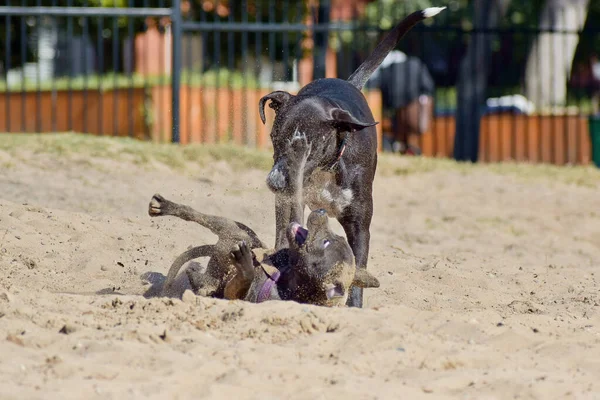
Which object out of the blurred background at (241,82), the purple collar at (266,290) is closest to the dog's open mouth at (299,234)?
the purple collar at (266,290)

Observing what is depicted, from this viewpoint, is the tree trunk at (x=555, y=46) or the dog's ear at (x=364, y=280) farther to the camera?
the tree trunk at (x=555, y=46)

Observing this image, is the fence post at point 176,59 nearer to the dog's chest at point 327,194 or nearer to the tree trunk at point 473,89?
the tree trunk at point 473,89

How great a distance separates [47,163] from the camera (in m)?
9.68

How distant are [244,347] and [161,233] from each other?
9.59ft

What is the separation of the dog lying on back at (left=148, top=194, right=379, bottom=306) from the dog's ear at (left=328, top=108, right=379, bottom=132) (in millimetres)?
682

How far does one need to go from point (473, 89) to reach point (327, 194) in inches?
338

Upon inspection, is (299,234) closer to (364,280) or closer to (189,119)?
(364,280)

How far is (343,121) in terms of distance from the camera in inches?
223

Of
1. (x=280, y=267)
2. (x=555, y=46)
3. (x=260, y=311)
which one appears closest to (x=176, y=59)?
(x=280, y=267)

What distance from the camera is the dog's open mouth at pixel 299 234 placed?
17.1ft

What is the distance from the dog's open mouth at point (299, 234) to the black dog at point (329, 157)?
40 centimetres

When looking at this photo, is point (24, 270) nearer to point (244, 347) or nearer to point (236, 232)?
point (236, 232)

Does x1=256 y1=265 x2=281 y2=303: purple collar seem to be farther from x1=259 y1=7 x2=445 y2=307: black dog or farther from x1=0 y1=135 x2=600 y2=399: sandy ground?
x1=259 y1=7 x2=445 y2=307: black dog

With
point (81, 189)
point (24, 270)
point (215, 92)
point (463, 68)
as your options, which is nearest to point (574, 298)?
point (24, 270)
